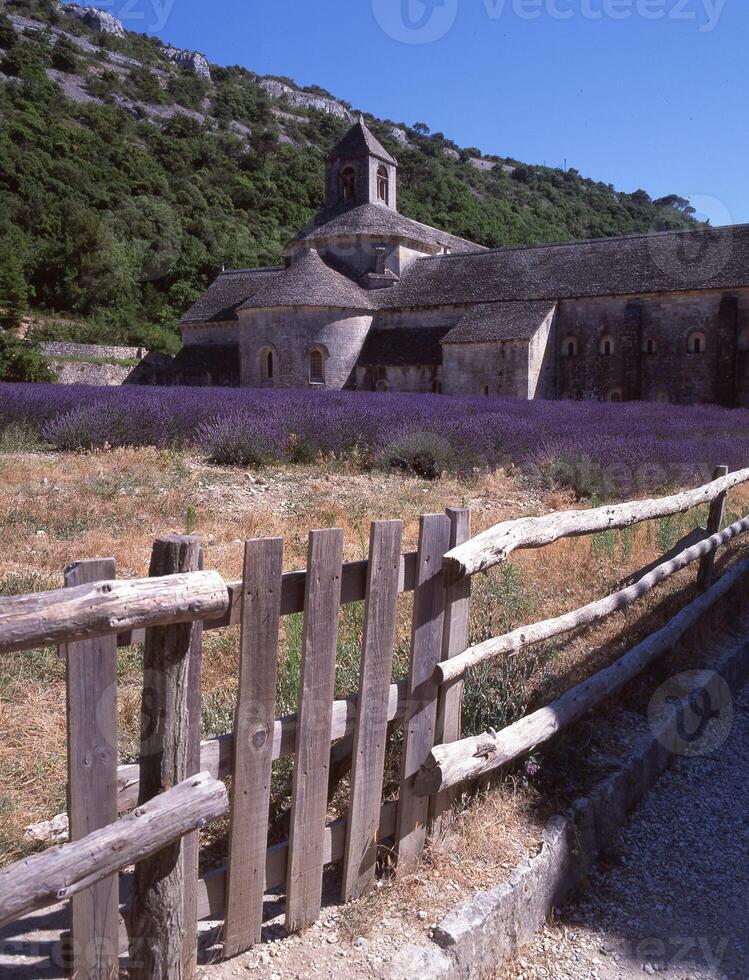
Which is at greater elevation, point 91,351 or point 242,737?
point 91,351

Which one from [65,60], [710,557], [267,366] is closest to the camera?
[710,557]

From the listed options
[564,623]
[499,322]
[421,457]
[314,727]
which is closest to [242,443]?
[421,457]

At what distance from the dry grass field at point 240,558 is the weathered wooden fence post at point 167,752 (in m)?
0.77

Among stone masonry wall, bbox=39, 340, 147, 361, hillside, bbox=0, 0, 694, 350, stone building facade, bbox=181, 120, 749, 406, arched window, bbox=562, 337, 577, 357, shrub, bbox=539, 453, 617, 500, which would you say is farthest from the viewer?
hillside, bbox=0, 0, 694, 350

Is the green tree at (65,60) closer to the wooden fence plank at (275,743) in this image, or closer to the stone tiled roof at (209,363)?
the stone tiled roof at (209,363)

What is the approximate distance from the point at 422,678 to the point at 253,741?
27.8 inches

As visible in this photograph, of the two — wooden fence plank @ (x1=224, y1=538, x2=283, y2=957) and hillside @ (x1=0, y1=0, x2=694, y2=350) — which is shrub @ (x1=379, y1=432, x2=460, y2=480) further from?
hillside @ (x1=0, y1=0, x2=694, y2=350)

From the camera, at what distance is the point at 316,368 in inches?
1123

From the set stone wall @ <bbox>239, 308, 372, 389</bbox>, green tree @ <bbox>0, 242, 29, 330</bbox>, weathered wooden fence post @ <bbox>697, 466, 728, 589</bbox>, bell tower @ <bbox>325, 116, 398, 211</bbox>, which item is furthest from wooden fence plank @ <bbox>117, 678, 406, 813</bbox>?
green tree @ <bbox>0, 242, 29, 330</bbox>

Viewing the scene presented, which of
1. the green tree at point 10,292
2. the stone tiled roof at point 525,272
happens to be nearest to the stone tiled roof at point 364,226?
the stone tiled roof at point 525,272

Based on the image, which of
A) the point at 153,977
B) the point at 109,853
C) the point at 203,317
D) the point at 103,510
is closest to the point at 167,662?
the point at 109,853

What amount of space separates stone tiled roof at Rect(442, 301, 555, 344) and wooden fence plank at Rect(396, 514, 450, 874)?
77.0 ft

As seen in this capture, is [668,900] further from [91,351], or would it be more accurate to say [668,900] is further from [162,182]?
[162,182]

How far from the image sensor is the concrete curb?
2207mm
